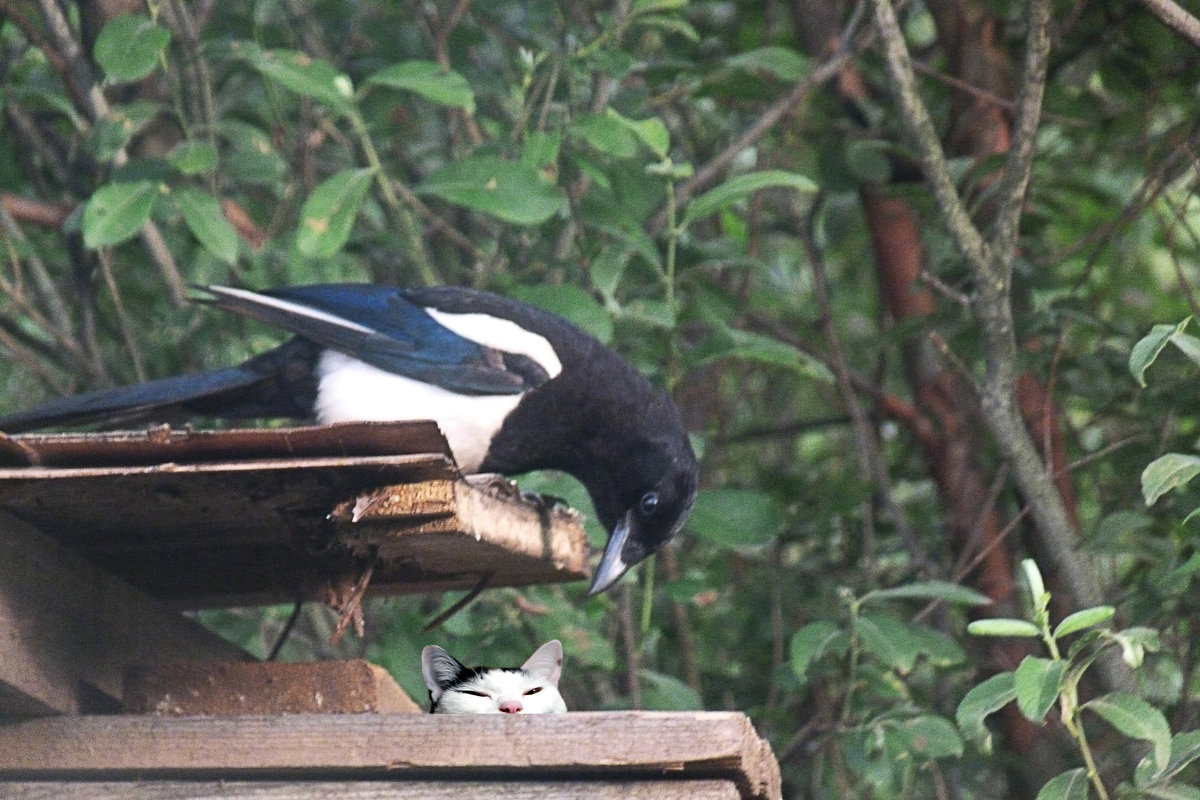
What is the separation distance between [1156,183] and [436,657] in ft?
6.43

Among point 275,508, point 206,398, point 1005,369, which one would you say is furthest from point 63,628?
point 1005,369

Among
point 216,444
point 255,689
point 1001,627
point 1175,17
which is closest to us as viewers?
point 216,444

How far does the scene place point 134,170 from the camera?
3.03 metres

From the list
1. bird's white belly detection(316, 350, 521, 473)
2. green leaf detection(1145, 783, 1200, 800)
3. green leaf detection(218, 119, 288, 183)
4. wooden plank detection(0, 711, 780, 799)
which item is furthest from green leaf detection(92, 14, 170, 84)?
green leaf detection(1145, 783, 1200, 800)

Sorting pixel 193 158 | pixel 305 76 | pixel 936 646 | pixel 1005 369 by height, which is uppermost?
pixel 305 76

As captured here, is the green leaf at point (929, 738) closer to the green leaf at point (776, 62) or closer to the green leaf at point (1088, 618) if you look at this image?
the green leaf at point (1088, 618)

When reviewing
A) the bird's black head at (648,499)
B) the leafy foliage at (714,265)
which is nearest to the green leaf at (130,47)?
the leafy foliage at (714,265)

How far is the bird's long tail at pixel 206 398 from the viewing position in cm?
250

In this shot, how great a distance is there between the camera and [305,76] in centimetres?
293

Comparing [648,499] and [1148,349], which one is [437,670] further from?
[1148,349]

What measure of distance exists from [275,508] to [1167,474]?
1108 mm

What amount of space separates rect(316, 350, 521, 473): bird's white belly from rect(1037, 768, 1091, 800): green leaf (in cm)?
117

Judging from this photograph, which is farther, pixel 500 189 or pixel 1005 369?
pixel 500 189

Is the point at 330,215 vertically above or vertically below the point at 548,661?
above
